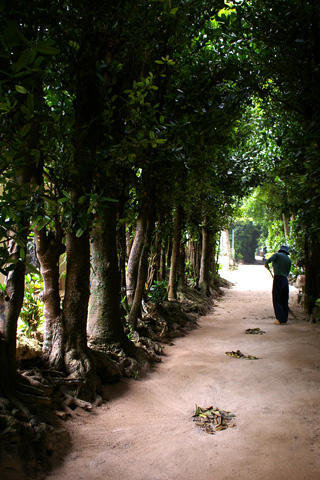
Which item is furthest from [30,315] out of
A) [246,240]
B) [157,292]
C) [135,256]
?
[246,240]

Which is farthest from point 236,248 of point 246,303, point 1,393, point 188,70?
point 1,393

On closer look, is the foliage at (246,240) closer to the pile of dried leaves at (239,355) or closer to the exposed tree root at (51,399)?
the pile of dried leaves at (239,355)

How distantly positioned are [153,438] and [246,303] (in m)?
11.7

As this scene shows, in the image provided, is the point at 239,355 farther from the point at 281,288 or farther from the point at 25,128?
the point at 25,128

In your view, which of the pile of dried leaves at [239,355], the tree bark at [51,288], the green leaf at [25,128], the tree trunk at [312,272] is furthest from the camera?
Answer: the tree trunk at [312,272]

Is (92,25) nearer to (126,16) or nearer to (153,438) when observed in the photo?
(126,16)

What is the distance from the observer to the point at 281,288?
33.3 feet

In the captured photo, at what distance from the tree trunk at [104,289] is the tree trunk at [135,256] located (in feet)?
4.66

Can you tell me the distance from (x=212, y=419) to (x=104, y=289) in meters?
A: 2.46

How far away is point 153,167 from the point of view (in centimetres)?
655

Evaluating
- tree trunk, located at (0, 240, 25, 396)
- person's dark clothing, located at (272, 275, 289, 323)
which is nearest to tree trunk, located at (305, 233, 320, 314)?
person's dark clothing, located at (272, 275, 289, 323)

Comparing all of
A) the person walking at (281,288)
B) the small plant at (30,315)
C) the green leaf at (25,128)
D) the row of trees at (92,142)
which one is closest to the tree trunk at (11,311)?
the row of trees at (92,142)

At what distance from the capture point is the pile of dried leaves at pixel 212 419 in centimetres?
395

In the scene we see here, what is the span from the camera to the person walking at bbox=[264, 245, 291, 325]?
10.1 m
